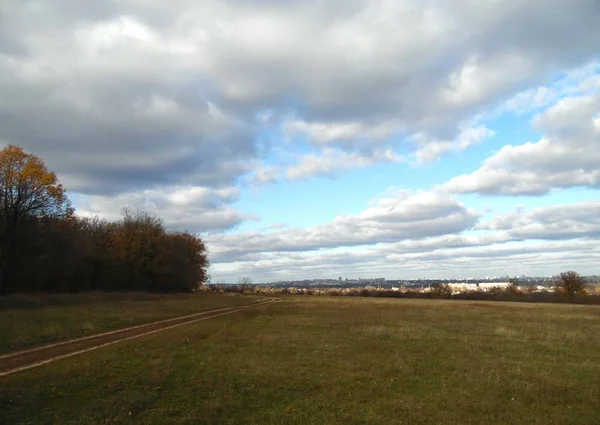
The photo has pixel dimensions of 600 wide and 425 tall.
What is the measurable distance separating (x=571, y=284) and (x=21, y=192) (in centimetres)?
10484

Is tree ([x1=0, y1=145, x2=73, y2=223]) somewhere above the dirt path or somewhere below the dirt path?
above

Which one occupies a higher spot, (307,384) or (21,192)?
(21,192)

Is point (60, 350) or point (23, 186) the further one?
point (23, 186)

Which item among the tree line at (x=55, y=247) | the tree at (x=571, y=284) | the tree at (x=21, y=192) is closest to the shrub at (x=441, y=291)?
the tree at (x=571, y=284)

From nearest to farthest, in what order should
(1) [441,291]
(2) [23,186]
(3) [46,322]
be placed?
(3) [46,322], (2) [23,186], (1) [441,291]

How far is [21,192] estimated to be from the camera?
54.0m

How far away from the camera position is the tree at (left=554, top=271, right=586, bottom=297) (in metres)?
103

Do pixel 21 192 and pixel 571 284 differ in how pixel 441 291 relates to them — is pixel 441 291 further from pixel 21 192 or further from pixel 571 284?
pixel 21 192

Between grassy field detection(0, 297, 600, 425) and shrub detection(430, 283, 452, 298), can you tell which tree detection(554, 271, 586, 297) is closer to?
shrub detection(430, 283, 452, 298)

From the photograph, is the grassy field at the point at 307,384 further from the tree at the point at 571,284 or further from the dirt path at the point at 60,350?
the tree at the point at 571,284

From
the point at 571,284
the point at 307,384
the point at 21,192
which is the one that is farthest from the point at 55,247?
the point at 571,284

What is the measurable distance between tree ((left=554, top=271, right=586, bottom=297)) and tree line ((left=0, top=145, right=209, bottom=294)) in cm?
8371

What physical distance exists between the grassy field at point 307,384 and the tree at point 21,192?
1419 inches

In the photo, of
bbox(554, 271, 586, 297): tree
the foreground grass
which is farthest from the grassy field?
bbox(554, 271, 586, 297): tree
